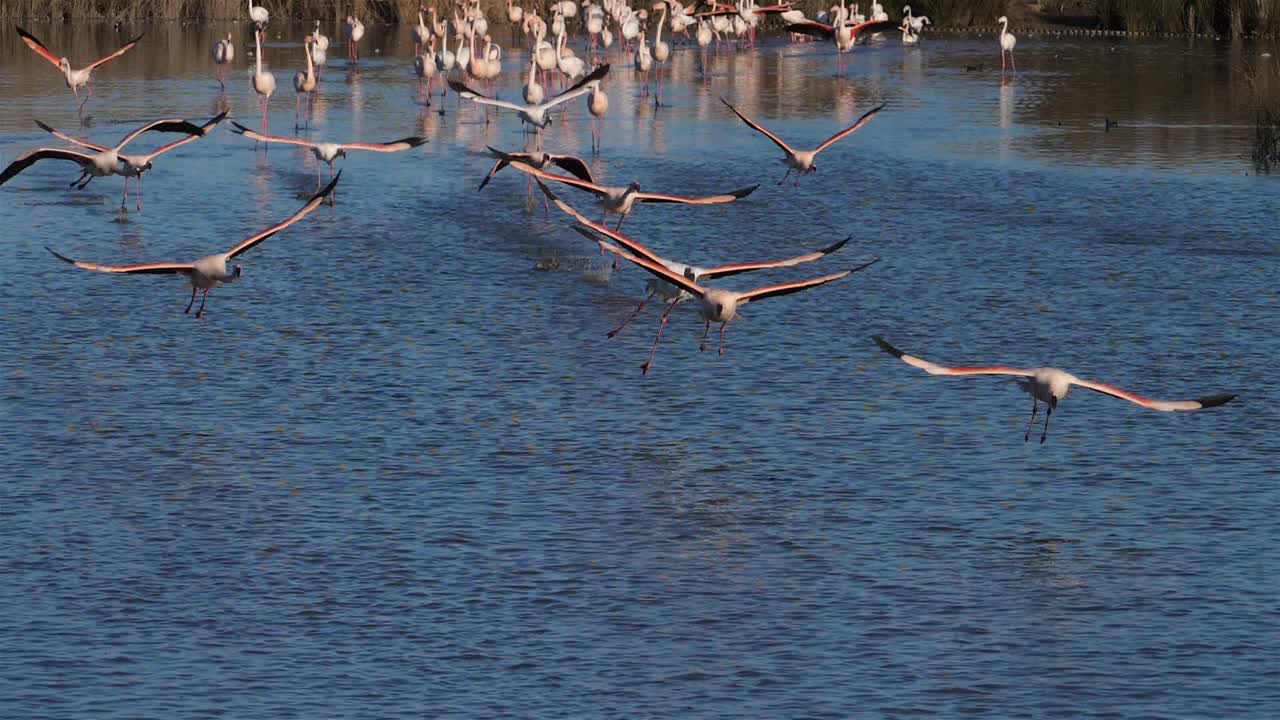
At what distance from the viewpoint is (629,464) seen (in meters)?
12.4

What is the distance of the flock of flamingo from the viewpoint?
1364 cm

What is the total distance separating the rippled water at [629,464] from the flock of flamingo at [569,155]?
487mm

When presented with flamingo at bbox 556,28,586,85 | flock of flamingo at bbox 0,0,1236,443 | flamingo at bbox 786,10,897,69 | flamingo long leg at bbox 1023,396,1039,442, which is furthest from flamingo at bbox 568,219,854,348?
flamingo at bbox 786,10,897,69

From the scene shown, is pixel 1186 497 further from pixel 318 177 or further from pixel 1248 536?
pixel 318 177

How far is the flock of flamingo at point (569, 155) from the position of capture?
1364 cm

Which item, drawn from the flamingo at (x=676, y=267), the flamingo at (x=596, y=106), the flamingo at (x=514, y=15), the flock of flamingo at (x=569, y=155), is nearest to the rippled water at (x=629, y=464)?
the flamingo at (x=676, y=267)

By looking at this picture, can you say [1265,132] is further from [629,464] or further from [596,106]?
[629,464]

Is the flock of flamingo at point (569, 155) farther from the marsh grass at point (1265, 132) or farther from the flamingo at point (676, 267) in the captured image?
the marsh grass at point (1265, 132)

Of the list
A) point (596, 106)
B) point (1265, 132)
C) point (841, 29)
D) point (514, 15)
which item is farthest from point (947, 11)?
point (1265, 132)

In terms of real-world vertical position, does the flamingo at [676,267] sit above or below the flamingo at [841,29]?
below

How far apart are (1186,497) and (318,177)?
14.6 m

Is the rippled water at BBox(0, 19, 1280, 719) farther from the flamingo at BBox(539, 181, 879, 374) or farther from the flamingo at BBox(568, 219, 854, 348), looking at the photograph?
the flamingo at BBox(539, 181, 879, 374)

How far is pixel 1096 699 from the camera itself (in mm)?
8844

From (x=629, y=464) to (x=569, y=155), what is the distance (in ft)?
35.8
